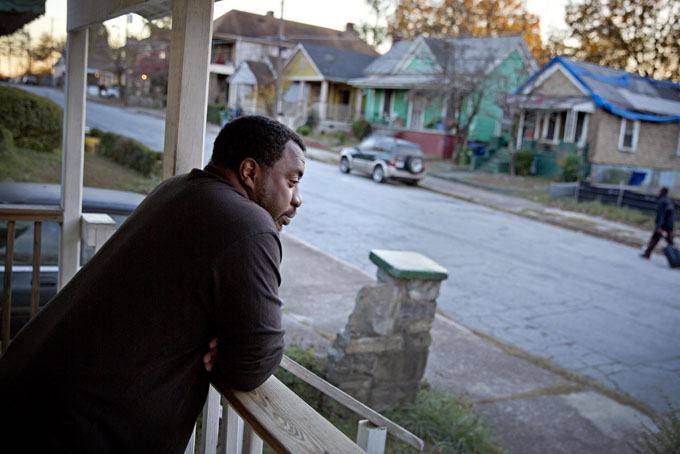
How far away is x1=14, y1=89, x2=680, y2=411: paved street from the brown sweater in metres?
5.34

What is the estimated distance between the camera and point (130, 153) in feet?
42.6

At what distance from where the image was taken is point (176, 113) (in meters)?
2.50

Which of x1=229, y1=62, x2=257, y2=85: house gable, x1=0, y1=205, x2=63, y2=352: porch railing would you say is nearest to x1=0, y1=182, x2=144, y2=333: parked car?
x1=0, y1=205, x2=63, y2=352: porch railing

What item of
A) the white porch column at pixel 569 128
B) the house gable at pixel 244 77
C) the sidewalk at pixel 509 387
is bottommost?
the sidewalk at pixel 509 387

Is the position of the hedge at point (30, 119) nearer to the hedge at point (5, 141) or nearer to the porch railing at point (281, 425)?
the hedge at point (5, 141)

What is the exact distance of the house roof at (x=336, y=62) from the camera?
4053 centimetres

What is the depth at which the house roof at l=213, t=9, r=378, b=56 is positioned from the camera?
164 ft

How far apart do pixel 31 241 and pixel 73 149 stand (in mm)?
1830

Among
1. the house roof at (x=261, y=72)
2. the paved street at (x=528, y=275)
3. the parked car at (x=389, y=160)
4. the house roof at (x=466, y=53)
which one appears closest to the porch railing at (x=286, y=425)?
the paved street at (x=528, y=275)

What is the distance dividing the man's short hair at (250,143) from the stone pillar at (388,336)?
281cm

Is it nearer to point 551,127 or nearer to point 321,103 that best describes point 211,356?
point 551,127

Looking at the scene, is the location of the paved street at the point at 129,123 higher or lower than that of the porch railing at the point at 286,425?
higher

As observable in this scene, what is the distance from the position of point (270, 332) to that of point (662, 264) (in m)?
13.5

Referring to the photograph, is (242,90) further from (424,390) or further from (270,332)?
(270,332)
